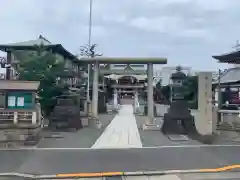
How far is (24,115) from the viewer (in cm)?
1534

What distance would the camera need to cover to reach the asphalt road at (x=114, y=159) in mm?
10227

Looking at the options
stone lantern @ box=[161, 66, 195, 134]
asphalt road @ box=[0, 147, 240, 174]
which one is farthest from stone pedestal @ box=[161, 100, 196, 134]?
asphalt road @ box=[0, 147, 240, 174]

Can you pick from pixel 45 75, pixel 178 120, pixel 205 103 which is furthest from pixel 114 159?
pixel 45 75

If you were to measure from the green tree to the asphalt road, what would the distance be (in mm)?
10279

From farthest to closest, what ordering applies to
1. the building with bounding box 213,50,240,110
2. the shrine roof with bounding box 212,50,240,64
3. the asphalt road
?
the building with bounding box 213,50,240,110 < the shrine roof with bounding box 212,50,240,64 < the asphalt road

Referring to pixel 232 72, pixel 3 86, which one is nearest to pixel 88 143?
pixel 3 86

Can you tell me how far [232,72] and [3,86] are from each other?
18.4 m

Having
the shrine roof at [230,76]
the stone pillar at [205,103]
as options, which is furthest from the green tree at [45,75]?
the shrine roof at [230,76]

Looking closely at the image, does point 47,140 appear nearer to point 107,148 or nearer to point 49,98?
point 107,148

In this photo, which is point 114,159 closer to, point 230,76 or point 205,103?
point 205,103

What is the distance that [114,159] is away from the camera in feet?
38.0

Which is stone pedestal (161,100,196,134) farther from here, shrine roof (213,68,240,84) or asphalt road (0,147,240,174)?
shrine roof (213,68,240,84)

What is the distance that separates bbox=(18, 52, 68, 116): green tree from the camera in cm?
2297

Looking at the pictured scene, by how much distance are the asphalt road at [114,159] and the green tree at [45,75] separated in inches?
405
